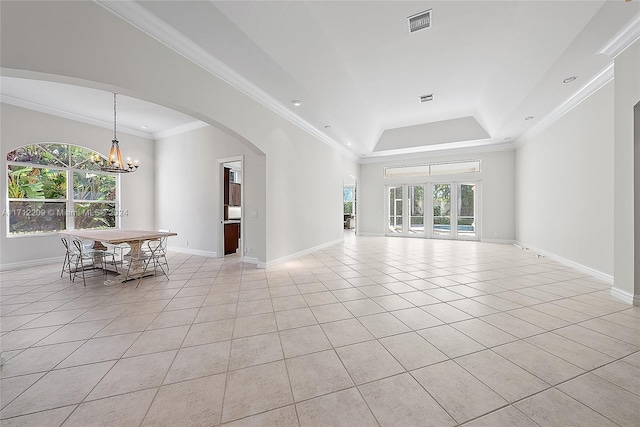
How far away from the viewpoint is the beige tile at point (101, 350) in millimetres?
1938

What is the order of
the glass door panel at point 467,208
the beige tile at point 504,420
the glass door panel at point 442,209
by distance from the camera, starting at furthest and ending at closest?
the glass door panel at point 442,209
the glass door panel at point 467,208
the beige tile at point 504,420

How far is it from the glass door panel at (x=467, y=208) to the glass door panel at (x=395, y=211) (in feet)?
6.77

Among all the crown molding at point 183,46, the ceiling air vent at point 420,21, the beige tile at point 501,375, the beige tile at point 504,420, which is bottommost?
the beige tile at point 504,420

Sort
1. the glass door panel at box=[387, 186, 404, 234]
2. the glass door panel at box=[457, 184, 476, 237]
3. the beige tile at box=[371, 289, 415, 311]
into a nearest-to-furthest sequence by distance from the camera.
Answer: the beige tile at box=[371, 289, 415, 311] → the glass door panel at box=[457, 184, 476, 237] → the glass door panel at box=[387, 186, 404, 234]

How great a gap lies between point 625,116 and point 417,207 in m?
6.61

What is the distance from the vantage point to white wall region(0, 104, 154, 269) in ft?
15.7

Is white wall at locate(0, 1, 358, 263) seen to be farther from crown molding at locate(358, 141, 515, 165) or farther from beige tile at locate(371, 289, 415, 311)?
crown molding at locate(358, 141, 515, 165)

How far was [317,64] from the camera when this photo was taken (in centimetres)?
389

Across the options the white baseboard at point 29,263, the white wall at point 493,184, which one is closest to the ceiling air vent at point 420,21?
the white wall at point 493,184

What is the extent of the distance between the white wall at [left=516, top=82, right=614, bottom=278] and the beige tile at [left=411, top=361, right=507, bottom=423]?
13.4 feet

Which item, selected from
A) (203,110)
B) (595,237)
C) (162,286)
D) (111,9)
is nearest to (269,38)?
(203,110)

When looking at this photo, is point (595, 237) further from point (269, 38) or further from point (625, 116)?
point (269, 38)

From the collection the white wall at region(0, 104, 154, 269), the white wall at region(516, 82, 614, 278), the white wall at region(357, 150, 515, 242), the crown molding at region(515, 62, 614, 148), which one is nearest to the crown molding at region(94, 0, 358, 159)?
the white wall at region(0, 104, 154, 269)

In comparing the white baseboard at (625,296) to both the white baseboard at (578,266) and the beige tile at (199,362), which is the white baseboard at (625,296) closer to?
the white baseboard at (578,266)
